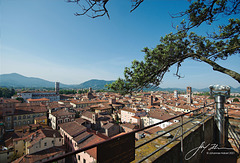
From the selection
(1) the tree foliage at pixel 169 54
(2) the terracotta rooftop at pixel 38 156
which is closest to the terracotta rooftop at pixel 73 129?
(2) the terracotta rooftop at pixel 38 156

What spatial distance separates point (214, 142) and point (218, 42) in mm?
4665

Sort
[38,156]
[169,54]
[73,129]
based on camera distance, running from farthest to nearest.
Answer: [73,129], [38,156], [169,54]

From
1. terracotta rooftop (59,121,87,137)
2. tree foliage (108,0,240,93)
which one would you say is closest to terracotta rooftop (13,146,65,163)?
terracotta rooftop (59,121,87,137)

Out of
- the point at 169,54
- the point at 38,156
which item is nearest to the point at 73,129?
the point at 38,156

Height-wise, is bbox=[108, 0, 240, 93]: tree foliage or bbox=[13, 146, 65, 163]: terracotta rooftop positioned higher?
bbox=[108, 0, 240, 93]: tree foliage

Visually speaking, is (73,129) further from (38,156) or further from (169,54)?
(169,54)

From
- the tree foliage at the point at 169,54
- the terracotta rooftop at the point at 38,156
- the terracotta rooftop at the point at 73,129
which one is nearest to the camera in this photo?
the tree foliage at the point at 169,54

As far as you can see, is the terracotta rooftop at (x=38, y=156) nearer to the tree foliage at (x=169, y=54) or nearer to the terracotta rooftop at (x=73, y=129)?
the terracotta rooftop at (x=73, y=129)

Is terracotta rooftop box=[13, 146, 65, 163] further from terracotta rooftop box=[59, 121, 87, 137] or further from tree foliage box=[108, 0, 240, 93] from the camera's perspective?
tree foliage box=[108, 0, 240, 93]

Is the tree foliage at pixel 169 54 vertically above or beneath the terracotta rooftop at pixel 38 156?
above

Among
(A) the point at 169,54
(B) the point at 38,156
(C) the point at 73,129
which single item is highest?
(A) the point at 169,54

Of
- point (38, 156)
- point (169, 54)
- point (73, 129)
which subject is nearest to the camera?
point (169, 54)

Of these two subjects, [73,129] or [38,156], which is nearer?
[38,156]

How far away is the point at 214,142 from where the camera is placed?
189 inches
